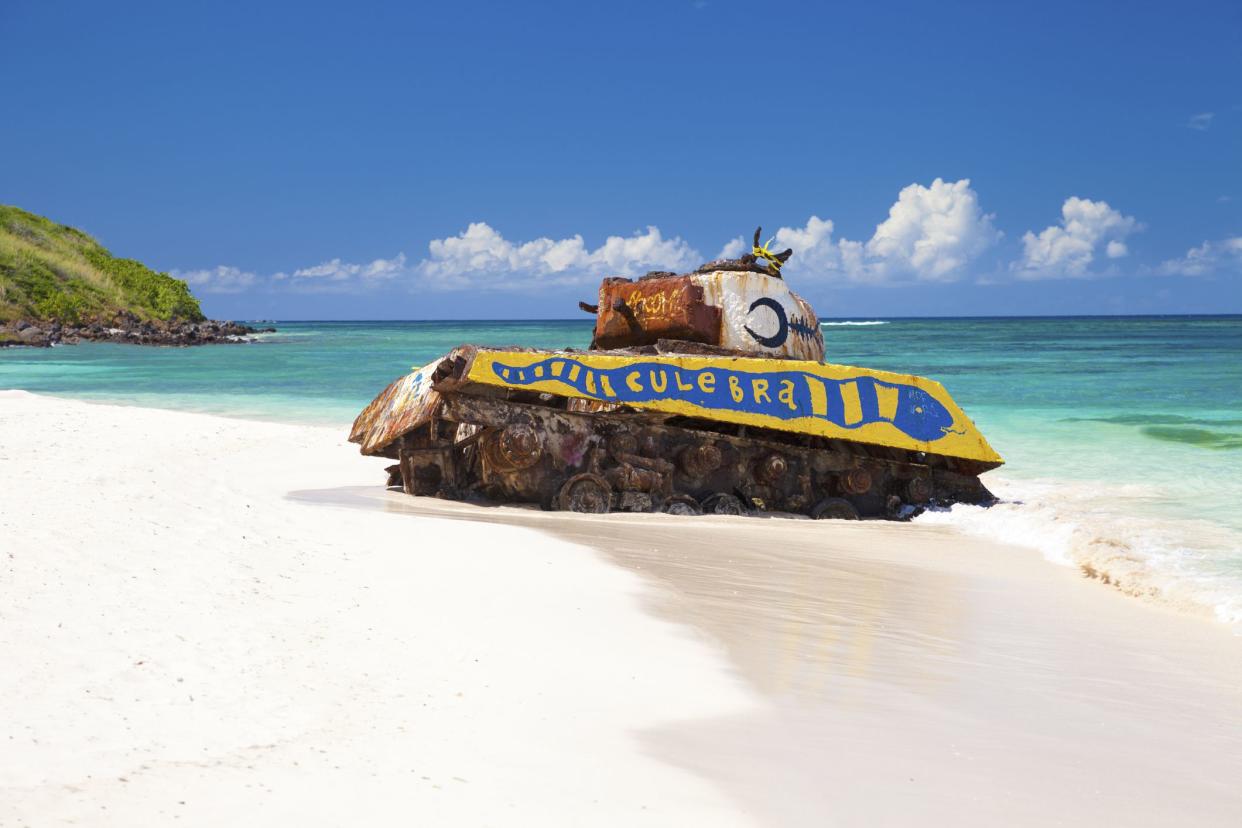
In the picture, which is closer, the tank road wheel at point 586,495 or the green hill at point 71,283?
the tank road wheel at point 586,495

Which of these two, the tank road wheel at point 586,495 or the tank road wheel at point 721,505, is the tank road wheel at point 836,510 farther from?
the tank road wheel at point 586,495

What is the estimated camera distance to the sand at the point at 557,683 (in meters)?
3.30

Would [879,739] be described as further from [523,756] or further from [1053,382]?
[1053,382]

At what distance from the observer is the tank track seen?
9398mm

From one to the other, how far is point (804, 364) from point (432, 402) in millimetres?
3269

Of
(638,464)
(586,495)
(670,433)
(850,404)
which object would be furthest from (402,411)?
(850,404)

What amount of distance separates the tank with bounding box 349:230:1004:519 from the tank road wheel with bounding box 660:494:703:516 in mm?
12

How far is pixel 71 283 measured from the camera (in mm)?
58219

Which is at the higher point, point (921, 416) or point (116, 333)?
point (116, 333)

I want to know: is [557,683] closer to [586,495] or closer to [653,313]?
[586,495]

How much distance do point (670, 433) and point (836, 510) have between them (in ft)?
5.60

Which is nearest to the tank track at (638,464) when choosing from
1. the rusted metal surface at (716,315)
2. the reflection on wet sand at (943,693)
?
the rusted metal surface at (716,315)

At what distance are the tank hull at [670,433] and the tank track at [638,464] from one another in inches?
0.5

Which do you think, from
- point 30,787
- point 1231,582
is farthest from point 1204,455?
point 30,787
